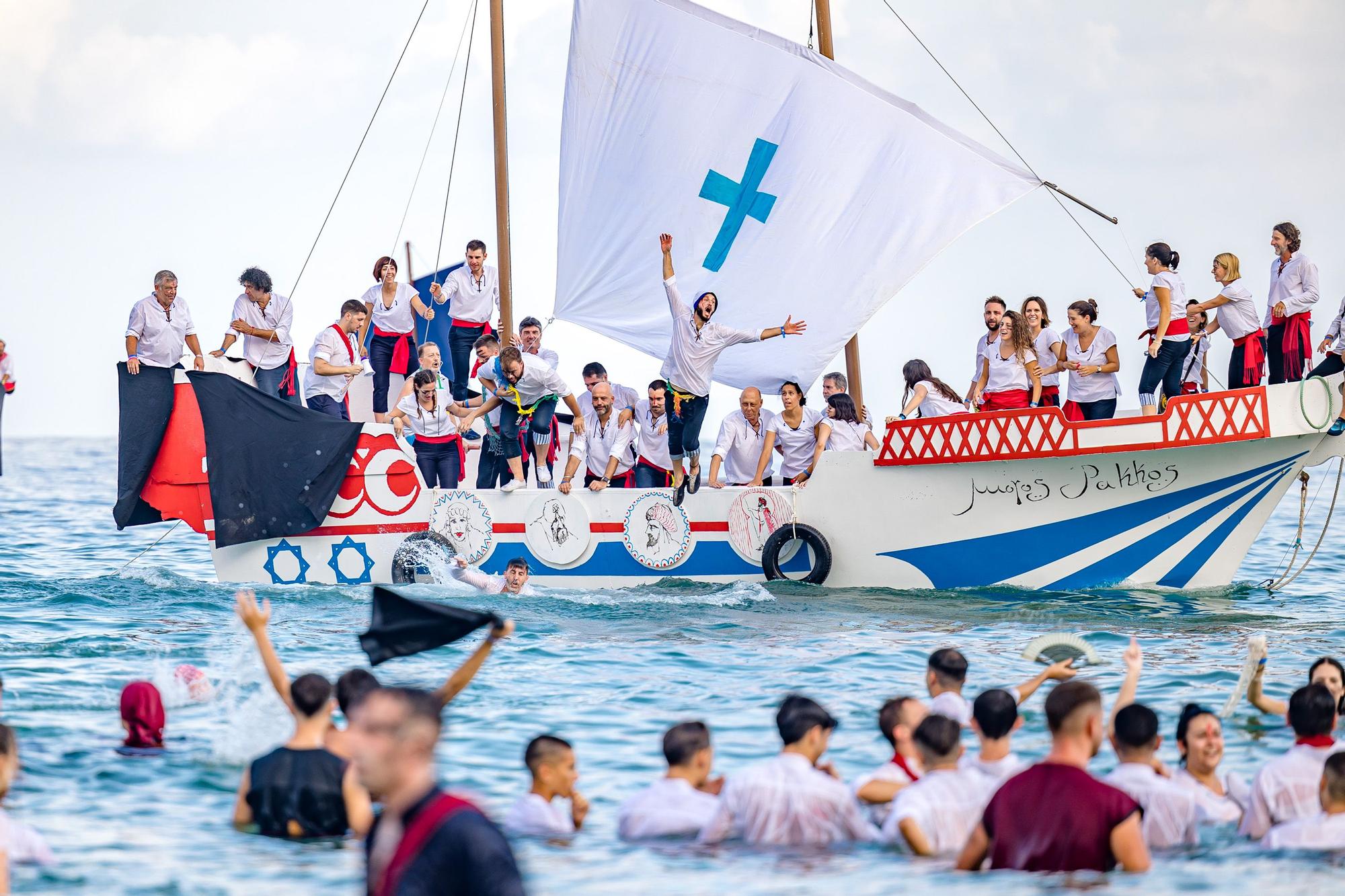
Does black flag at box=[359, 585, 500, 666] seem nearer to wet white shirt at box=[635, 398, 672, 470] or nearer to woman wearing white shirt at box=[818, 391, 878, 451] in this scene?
woman wearing white shirt at box=[818, 391, 878, 451]

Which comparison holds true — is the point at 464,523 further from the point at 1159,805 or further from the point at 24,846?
the point at 1159,805

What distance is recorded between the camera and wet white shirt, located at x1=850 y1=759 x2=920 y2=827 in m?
8.14

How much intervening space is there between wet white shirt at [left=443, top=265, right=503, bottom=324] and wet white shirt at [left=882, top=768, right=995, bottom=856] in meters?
12.2

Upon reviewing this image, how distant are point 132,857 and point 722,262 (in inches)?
470

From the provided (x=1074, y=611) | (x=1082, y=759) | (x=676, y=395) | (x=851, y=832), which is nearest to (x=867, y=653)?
(x=1074, y=611)

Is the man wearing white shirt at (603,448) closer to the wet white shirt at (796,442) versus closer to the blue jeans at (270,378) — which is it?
the wet white shirt at (796,442)

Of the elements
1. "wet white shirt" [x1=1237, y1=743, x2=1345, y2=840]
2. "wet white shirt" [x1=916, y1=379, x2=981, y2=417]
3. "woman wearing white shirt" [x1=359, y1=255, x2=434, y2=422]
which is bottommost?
"wet white shirt" [x1=1237, y1=743, x2=1345, y2=840]

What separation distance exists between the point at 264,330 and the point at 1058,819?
533 inches

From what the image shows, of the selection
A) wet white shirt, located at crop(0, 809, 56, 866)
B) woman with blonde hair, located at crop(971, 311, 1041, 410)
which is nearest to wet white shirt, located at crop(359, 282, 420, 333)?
woman with blonde hair, located at crop(971, 311, 1041, 410)

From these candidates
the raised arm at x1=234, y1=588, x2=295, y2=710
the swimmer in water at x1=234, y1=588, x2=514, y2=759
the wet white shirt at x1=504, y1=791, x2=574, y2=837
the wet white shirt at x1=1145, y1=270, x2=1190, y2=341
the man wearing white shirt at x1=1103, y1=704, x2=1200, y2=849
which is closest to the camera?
the swimmer in water at x1=234, y1=588, x2=514, y2=759

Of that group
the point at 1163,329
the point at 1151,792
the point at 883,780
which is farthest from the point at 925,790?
the point at 1163,329

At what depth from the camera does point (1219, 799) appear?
8.21 metres

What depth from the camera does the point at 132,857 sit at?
8.05m

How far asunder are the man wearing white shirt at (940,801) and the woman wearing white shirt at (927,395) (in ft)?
30.5
